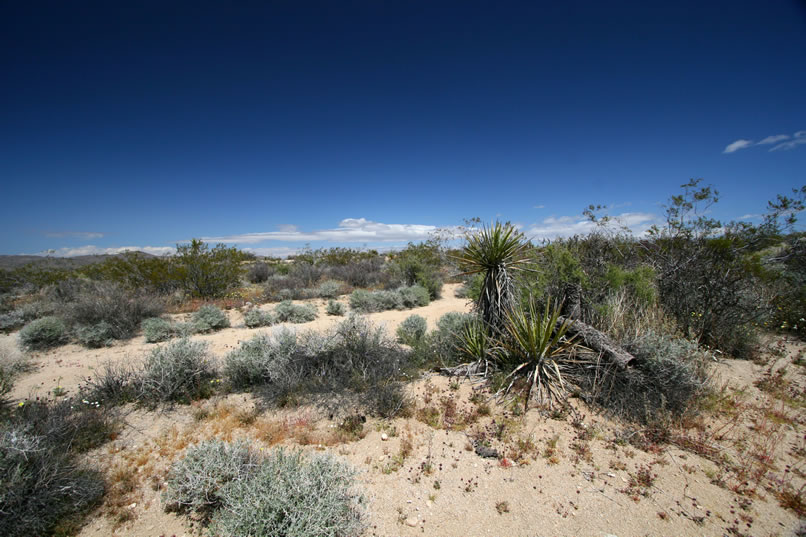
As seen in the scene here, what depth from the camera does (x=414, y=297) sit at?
43.1ft

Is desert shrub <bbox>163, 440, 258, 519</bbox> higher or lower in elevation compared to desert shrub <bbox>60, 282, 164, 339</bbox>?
lower

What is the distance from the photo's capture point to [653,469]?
3.47m

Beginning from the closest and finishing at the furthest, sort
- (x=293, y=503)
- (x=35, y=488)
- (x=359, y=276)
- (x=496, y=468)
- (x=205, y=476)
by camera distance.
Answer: (x=293, y=503), (x=35, y=488), (x=205, y=476), (x=496, y=468), (x=359, y=276)

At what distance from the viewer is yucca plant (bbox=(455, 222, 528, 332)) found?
573 cm

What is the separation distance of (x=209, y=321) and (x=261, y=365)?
5314mm

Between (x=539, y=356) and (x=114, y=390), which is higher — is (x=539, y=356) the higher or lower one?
the higher one

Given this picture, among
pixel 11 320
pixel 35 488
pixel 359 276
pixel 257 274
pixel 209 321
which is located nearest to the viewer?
pixel 35 488

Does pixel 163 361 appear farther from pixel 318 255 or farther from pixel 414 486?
pixel 318 255

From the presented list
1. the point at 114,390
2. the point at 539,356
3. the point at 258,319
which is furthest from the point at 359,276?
the point at 539,356

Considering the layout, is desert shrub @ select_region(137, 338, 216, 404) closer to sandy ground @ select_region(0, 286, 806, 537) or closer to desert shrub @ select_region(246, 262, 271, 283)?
sandy ground @ select_region(0, 286, 806, 537)

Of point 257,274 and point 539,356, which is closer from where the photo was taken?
point 539,356

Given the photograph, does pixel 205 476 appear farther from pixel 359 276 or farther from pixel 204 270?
pixel 359 276

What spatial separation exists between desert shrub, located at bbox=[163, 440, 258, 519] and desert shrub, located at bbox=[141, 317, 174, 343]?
22.1 feet

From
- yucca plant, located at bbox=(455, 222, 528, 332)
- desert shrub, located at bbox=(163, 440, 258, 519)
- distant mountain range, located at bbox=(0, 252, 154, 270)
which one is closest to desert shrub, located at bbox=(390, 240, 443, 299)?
yucca plant, located at bbox=(455, 222, 528, 332)
